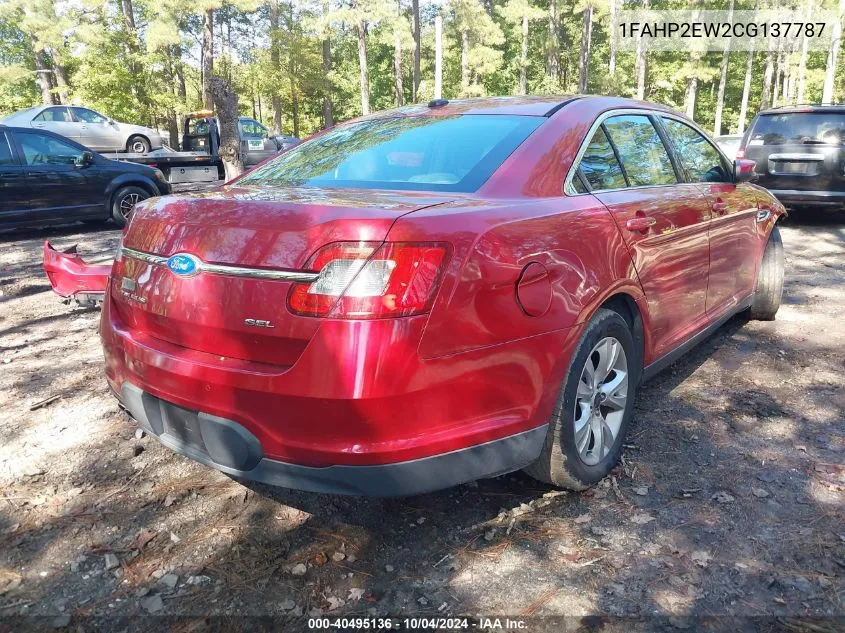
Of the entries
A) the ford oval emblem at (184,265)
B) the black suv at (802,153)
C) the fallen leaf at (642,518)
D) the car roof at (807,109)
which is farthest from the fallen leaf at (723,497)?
the car roof at (807,109)

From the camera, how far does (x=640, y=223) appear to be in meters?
2.82

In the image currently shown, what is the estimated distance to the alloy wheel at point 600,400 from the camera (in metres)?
2.59

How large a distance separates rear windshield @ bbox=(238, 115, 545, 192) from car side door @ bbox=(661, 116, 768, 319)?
1.40 meters

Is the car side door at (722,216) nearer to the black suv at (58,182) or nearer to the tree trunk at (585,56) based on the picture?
the black suv at (58,182)

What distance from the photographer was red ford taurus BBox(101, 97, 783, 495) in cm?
188

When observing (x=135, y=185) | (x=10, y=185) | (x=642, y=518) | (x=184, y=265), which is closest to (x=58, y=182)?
(x=10, y=185)

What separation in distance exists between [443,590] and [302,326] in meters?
1.00

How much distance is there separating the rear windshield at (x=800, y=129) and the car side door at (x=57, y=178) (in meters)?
9.92

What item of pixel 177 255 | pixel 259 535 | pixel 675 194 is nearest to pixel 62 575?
pixel 259 535

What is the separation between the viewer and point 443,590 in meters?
2.11

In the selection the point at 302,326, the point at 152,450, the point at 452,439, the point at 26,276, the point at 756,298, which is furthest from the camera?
the point at 26,276

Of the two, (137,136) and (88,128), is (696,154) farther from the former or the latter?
(137,136)

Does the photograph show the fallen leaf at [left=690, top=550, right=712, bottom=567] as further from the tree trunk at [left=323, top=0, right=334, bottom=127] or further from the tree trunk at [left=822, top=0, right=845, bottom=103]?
the tree trunk at [left=822, top=0, right=845, bottom=103]

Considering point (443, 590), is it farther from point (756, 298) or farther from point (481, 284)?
point (756, 298)
